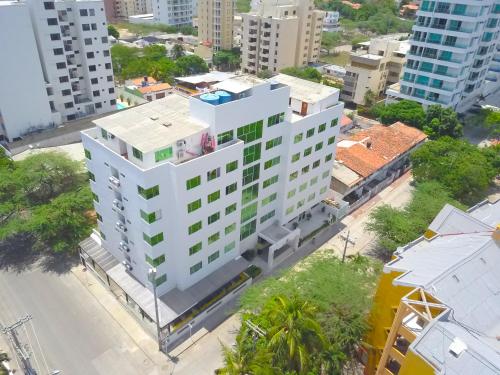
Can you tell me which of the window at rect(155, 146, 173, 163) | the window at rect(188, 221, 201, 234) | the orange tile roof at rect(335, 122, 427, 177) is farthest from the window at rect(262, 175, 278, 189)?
the orange tile roof at rect(335, 122, 427, 177)

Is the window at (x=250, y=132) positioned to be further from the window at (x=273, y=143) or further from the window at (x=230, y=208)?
the window at (x=230, y=208)

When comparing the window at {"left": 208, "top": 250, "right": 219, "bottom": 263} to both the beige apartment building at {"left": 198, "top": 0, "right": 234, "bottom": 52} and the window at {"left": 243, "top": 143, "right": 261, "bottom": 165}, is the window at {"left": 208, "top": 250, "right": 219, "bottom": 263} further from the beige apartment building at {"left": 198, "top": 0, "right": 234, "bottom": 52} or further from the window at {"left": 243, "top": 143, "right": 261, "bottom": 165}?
the beige apartment building at {"left": 198, "top": 0, "right": 234, "bottom": 52}

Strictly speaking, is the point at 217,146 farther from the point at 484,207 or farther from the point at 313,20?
the point at 313,20

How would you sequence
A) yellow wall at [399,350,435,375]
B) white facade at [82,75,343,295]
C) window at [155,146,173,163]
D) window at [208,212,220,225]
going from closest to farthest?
yellow wall at [399,350,435,375], window at [155,146,173,163], white facade at [82,75,343,295], window at [208,212,220,225]

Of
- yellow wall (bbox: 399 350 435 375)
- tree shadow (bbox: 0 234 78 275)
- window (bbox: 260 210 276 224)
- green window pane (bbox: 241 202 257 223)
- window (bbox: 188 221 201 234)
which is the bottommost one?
tree shadow (bbox: 0 234 78 275)

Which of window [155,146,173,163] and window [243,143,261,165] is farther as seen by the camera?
window [243,143,261,165]

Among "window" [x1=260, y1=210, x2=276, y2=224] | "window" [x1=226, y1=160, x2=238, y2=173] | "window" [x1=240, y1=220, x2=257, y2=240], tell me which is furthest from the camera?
"window" [x1=260, y1=210, x2=276, y2=224]

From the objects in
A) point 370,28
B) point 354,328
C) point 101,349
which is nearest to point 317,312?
point 354,328

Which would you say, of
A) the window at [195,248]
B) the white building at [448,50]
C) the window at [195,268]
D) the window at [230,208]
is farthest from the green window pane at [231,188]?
the white building at [448,50]
